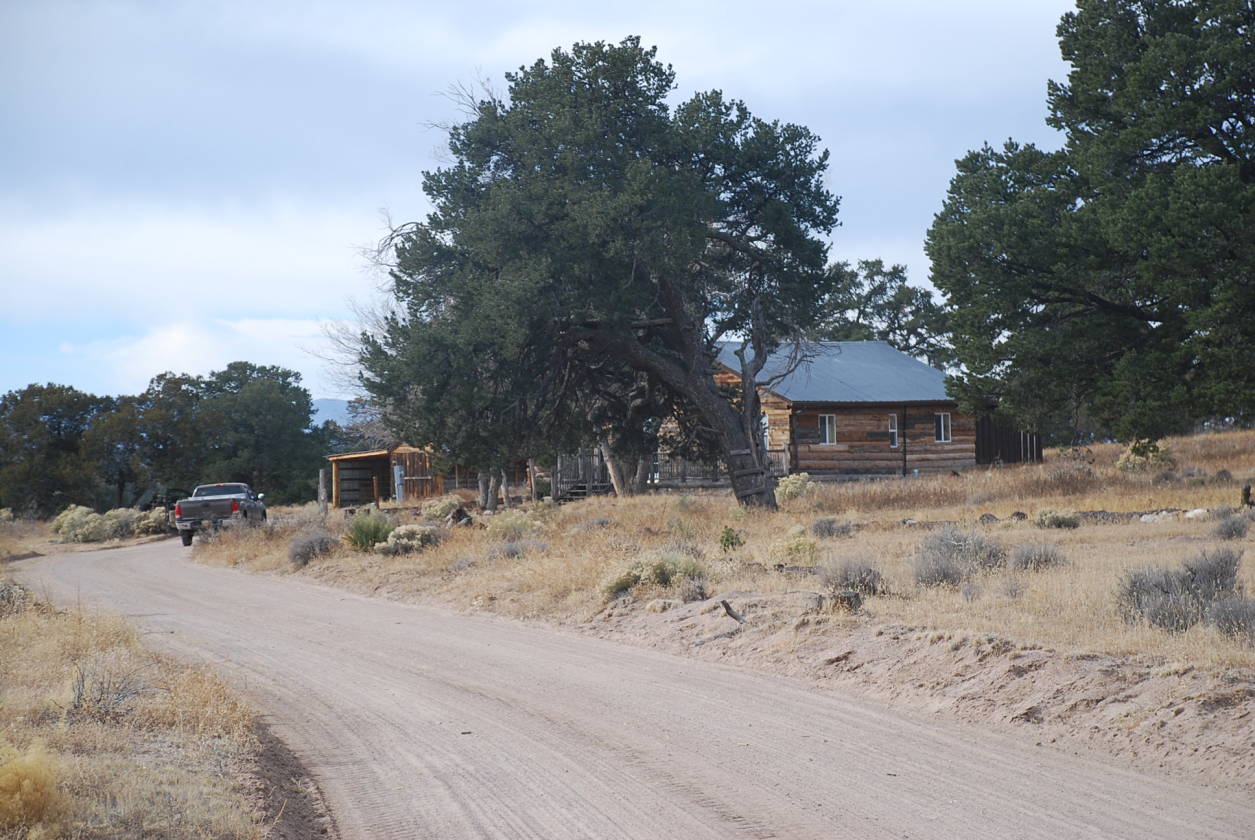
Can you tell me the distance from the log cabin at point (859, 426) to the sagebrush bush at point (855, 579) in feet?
99.6

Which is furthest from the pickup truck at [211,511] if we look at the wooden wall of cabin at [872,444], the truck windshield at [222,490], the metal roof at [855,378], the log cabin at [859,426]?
the wooden wall of cabin at [872,444]

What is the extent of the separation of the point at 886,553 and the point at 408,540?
32.3 ft

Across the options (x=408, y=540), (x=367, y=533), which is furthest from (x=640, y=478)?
(x=408, y=540)

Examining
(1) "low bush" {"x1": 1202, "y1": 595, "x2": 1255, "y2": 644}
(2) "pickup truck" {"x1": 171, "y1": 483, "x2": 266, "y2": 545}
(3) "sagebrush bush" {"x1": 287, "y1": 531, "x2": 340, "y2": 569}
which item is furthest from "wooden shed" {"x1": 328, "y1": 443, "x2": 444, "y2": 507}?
(1) "low bush" {"x1": 1202, "y1": 595, "x2": 1255, "y2": 644}

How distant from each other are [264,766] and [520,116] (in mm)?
21190

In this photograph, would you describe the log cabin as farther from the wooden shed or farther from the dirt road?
the dirt road

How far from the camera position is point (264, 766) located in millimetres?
6848

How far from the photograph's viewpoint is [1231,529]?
17125mm

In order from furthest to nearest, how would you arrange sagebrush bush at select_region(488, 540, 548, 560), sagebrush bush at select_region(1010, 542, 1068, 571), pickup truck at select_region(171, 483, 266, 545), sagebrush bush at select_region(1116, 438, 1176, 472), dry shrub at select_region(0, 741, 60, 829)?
sagebrush bush at select_region(1116, 438, 1176, 472)
pickup truck at select_region(171, 483, 266, 545)
sagebrush bush at select_region(488, 540, 548, 560)
sagebrush bush at select_region(1010, 542, 1068, 571)
dry shrub at select_region(0, 741, 60, 829)

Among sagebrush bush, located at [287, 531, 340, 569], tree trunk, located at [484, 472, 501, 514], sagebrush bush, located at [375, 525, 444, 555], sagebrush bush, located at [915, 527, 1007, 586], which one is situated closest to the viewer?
sagebrush bush, located at [915, 527, 1007, 586]

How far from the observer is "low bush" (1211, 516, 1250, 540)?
669 inches

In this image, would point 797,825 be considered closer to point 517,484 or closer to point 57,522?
point 57,522

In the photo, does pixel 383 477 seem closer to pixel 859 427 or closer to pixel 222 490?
pixel 222 490

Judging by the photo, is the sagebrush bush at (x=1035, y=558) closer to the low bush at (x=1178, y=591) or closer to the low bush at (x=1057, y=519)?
the low bush at (x=1178, y=591)
